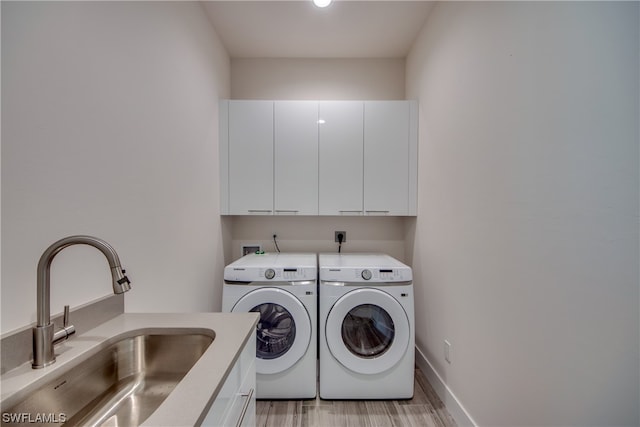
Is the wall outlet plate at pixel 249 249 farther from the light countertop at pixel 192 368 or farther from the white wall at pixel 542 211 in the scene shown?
the white wall at pixel 542 211

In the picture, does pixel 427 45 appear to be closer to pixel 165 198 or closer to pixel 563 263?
pixel 563 263

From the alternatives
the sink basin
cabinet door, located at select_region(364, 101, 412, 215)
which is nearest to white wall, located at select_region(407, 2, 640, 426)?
cabinet door, located at select_region(364, 101, 412, 215)

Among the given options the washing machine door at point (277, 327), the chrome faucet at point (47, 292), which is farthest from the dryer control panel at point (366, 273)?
the chrome faucet at point (47, 292)

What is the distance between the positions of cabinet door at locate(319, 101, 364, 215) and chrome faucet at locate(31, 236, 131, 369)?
64.0 inches

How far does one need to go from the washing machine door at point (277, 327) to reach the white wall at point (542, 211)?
3.14 feet

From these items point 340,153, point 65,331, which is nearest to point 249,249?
point 340,153

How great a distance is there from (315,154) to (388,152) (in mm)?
627

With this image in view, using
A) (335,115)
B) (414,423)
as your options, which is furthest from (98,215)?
(414,423)

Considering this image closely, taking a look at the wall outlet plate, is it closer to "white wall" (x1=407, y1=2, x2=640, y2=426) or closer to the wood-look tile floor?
the wood-look tile floor

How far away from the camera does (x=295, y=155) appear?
7.22ft

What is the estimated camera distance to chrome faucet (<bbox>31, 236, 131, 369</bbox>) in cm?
68

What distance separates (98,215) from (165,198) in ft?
1.31

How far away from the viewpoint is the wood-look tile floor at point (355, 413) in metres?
1.54

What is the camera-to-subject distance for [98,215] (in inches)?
38.3
